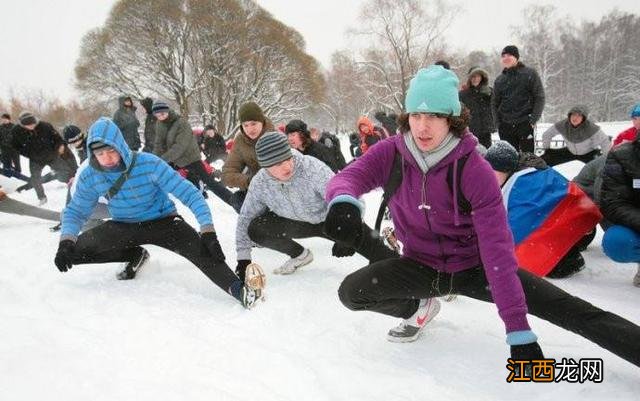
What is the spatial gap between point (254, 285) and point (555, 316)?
5.86 feet

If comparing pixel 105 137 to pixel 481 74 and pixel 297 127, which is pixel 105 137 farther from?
pixel 481 74

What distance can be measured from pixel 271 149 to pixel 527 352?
2.09 metres

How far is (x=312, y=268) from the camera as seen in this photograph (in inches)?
141

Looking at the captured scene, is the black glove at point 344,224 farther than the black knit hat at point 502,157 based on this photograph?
No

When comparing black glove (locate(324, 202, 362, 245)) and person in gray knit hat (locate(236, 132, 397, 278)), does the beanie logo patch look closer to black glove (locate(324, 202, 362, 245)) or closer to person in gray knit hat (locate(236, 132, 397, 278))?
black glove (locate(324, 202, 362, 245))

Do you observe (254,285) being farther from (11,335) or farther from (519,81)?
(519,81)

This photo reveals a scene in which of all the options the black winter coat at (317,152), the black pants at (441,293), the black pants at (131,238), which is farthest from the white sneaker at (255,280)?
the black winter coat at (317,152)

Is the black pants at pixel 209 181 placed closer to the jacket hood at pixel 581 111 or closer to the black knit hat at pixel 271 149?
the black knit hat at pixel 271 149

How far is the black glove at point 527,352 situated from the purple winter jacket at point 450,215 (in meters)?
0.07

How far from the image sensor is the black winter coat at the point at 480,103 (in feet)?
20.0

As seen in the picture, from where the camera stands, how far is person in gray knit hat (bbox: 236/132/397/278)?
118 inches

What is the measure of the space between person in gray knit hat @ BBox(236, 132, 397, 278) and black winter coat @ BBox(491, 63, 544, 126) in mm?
3447

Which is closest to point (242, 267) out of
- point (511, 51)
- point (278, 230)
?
Answer: point (278, 230)

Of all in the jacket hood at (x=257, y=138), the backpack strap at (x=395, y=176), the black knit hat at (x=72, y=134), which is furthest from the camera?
the black knit hat at (x=72, y=134)
